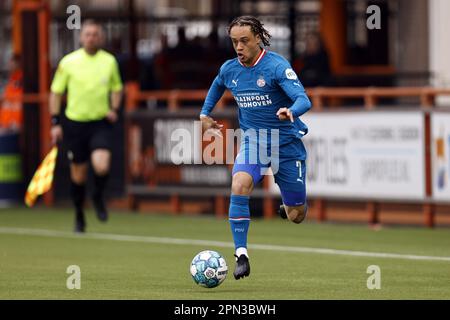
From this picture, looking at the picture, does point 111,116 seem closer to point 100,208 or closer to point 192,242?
point 100,208

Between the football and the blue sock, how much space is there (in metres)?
0.41

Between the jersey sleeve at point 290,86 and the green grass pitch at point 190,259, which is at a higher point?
the jersey sleeve at point 290,86

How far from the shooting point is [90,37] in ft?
54.1

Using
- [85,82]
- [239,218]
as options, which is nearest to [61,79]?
[85,82]

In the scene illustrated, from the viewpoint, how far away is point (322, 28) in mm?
25062

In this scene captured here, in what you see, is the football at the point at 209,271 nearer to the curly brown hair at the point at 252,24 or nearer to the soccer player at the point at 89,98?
the curly brown hair at the point at 252,24

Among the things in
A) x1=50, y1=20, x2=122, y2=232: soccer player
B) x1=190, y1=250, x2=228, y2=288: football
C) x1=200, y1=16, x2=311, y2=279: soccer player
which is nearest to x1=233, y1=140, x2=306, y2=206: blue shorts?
x1=200, y1=16, x2=311, y2=279: soccer player

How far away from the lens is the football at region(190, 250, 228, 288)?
10914 mm

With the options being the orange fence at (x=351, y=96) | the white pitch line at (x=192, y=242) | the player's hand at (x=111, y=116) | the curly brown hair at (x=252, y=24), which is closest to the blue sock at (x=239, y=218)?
the curly brown hair at (x=252, y=24)

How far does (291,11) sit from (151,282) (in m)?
13.2

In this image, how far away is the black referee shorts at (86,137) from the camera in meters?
16.7

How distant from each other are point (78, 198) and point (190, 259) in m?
3.47

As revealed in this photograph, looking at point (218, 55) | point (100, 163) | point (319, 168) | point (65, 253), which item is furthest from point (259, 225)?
point (218, 55)
